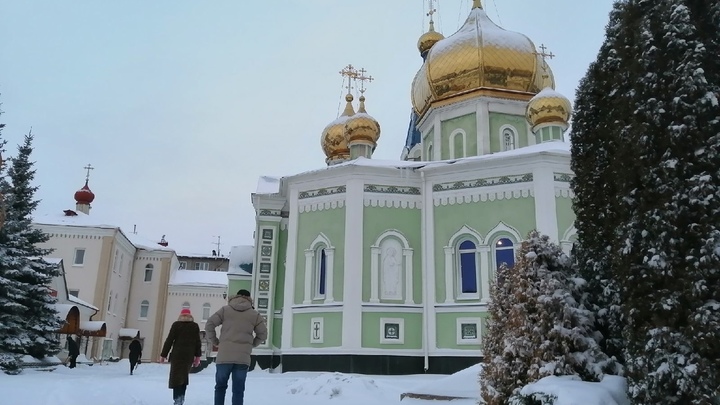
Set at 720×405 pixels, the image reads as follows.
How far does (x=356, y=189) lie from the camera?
628 inches

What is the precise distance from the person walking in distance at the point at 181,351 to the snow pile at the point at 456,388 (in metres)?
2.78

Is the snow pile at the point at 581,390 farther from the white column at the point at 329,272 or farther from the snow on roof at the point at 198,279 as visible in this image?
the snow on roof at the point at 198,279

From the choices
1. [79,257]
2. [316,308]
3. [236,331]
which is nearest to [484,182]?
[316,308]

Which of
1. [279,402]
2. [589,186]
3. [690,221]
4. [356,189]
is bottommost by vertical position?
[279,402]

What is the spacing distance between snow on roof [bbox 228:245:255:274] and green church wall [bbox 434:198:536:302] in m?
7.16

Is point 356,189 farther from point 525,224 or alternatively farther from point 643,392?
point 643,392

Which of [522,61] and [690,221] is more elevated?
[522,61]

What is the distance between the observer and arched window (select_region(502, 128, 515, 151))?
19.4 meters

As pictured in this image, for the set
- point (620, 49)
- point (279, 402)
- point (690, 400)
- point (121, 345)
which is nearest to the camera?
point (690, 400)

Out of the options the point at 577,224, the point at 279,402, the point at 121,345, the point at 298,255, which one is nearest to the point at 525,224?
the point at 298,255

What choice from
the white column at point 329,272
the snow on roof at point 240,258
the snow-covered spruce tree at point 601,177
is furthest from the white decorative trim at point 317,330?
the snow-covered spruce tree at point 601,177

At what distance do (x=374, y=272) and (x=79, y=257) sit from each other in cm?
1970

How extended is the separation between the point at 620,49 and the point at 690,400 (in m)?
2.70

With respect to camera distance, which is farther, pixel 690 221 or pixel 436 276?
pixel 436 276
